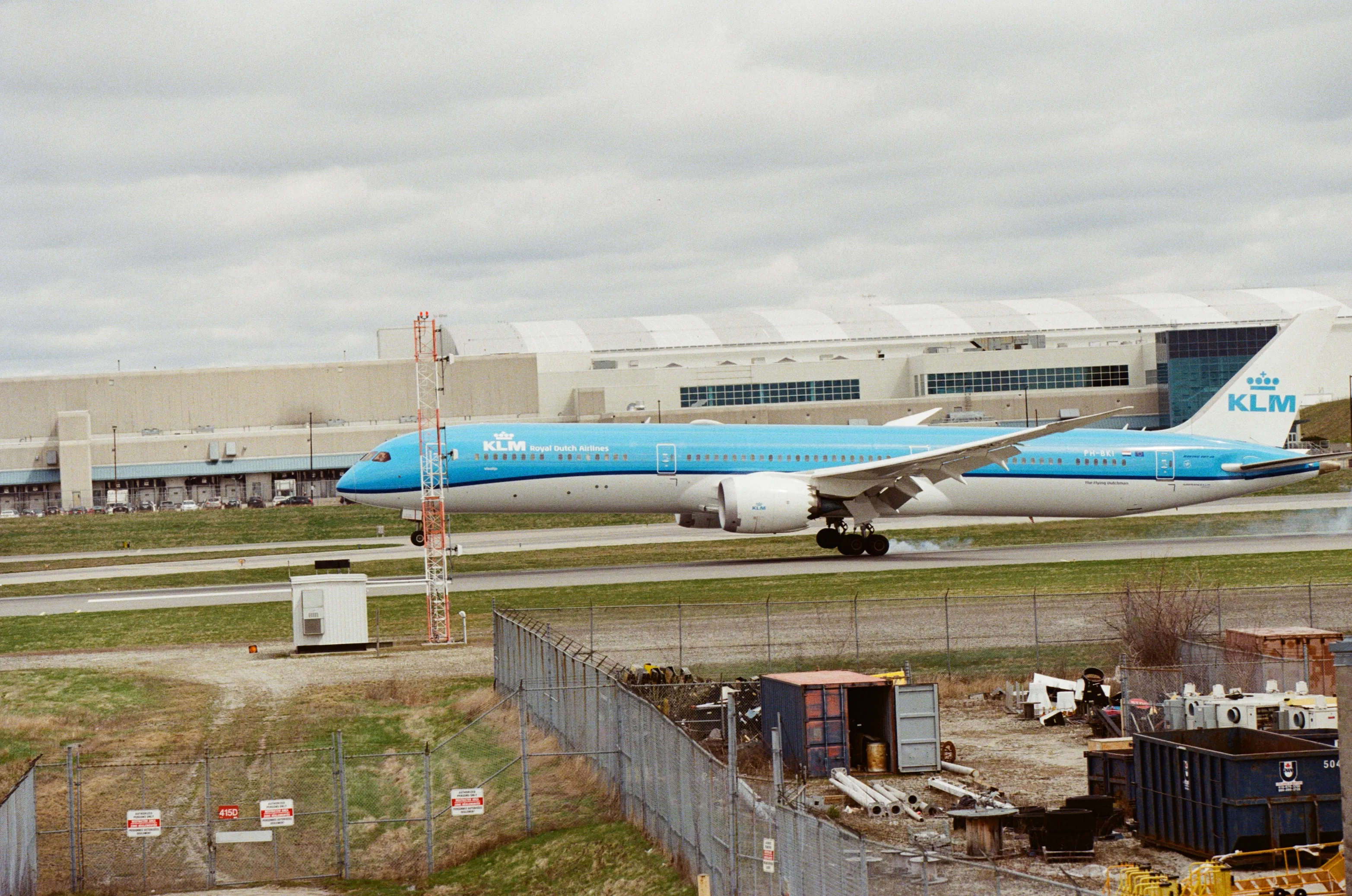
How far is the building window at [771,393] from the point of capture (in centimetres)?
11219

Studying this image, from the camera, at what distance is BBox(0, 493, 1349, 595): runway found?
61.7 meters

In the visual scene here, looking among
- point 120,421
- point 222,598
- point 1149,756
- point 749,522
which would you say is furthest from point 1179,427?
point 120,421

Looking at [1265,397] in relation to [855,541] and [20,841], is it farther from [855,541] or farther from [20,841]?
[20,841]

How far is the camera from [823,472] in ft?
162

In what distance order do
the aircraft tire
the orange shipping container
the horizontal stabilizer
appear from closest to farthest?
the orange shipping container → the aircraft tire → the horizontal stabilizer

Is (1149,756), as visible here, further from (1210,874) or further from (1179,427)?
(1179,427)

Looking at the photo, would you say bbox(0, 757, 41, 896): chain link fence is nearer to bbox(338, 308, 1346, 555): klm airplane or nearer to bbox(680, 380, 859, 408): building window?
bbox(338, 308, 1346, 555): klm airplane

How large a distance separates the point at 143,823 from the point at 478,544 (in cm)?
4570

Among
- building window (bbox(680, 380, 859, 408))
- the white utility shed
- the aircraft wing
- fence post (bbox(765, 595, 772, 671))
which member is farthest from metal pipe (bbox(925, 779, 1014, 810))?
building window (bbox(680, 380, 859, 408))

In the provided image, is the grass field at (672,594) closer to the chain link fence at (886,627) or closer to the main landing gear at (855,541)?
the chain link fence at (886,627)

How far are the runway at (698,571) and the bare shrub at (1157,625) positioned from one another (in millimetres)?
14664

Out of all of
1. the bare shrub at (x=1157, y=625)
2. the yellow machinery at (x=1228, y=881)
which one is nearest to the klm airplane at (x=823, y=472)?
the bare shrub at (x=1157, y=625)

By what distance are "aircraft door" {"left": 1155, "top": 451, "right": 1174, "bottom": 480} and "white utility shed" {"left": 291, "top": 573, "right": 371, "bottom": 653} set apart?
99.8 ft

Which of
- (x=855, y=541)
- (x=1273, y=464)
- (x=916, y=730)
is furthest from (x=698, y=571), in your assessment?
(x=916, y=730)
